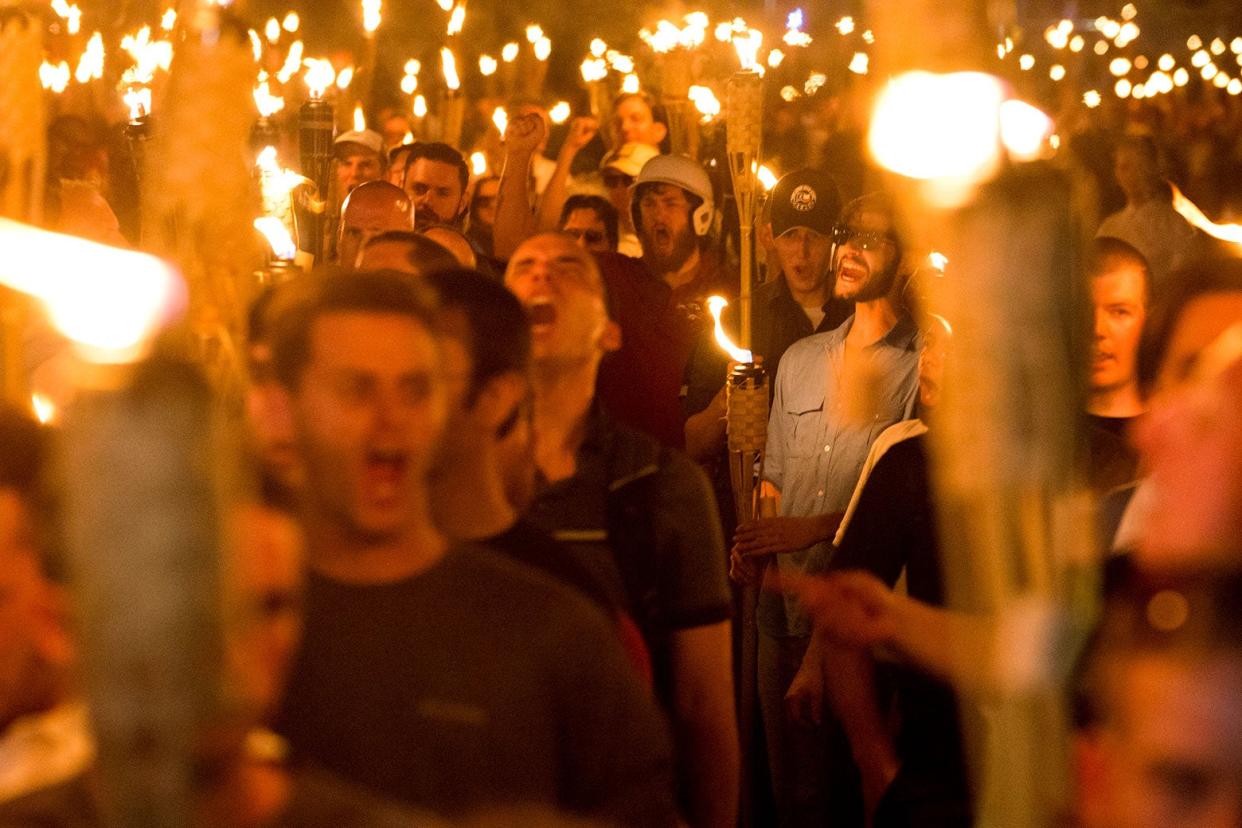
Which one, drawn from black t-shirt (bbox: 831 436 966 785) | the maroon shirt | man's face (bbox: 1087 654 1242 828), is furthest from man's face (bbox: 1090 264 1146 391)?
man's face (bbox: 1087 654 1242 828)

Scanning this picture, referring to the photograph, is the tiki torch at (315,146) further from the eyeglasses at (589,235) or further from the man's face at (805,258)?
the man's face at (805,258)

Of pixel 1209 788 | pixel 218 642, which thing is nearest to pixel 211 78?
pixel 218 642

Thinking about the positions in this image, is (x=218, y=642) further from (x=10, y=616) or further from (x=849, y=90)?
(x=849, y=90)

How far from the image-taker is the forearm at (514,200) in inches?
293

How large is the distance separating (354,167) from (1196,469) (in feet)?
21.9

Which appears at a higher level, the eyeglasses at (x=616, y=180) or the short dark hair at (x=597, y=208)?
the eyeglasses at (x=616, y=180)

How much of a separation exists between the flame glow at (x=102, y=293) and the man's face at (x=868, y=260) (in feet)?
12.6

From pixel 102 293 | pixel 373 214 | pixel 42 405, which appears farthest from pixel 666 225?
pixel 102 293

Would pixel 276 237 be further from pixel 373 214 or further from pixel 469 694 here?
pixel 469 694

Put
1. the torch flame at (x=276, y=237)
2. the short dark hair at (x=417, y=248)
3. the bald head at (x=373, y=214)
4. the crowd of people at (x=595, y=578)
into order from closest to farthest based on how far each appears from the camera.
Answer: the crowd of people at (x=595, y=578)
the short dark hair at (x=417, y=248)
the torch flame at (x=276, y=237)
the bald head at (x=373, y=214)

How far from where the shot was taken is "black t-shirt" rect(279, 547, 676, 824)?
2383mm

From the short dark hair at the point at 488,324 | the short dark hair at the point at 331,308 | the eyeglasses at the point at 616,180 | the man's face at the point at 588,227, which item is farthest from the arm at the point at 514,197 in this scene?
the short dark hair at the point at 331,308

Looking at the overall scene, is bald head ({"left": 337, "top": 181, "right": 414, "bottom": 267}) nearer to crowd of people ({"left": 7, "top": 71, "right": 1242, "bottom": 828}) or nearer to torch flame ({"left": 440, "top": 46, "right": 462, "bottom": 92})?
crowd of people ({"left": 7, "top": 71, "right": 1242, "bottom": 828})

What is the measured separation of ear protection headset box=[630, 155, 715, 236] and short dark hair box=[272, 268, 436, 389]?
4.71 metres
